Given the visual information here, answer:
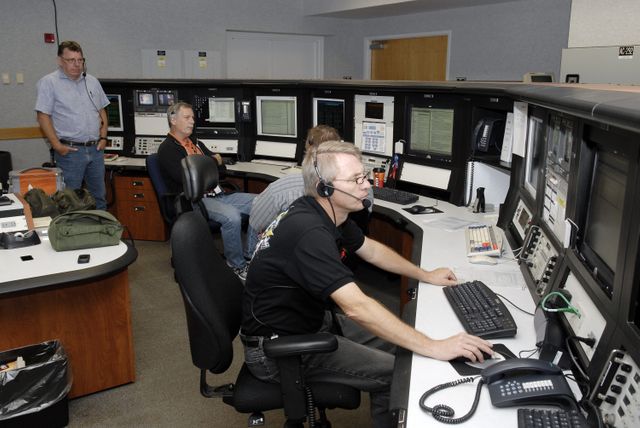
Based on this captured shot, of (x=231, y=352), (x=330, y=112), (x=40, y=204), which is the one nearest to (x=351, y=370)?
(x=231, y=352)

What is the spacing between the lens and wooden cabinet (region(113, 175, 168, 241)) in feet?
15.5

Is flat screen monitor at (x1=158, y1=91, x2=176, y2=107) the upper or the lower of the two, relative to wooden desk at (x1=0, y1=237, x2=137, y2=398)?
upper

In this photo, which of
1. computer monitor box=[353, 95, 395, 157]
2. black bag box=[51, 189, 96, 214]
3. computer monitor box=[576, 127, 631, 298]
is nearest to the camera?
computer monitor box=[576, 127, 631, 298]

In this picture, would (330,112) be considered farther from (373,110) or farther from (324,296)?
(324,296)

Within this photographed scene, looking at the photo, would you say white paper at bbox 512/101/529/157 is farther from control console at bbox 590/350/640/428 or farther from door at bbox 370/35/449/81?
door at bbox 370/35/449/81

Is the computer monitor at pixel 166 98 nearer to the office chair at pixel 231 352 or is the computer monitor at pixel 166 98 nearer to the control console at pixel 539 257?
the office chair at pixel 231 352

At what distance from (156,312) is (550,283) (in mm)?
2384

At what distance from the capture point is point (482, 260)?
232 cm

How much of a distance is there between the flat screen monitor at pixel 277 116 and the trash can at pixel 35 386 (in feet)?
8.94

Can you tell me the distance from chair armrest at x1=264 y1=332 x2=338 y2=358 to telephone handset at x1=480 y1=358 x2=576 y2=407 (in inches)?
17.0

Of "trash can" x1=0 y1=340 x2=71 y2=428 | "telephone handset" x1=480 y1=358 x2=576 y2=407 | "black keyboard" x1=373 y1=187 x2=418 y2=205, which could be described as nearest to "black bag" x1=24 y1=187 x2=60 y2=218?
"trash can" x1=0 y1=340 x2=71 y2=428

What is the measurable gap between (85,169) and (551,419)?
4074 mm

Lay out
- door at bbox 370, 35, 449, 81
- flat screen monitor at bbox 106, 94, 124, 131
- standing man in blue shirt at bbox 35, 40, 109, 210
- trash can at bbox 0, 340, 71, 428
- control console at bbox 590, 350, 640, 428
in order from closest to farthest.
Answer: control console at bbox 590, 350, 640, 428 < trash can at bbox 0, 340, 71, 428 < standing man in blue shirt at bbox 35, 40, 109, 210 < flat screen monitor at bbox 106, 94, 124, 131 < door at bbox 370, 35, 449, 81

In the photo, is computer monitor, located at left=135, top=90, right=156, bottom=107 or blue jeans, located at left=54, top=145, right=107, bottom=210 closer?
blue jeans, located at left=54, top=145, right=107, bottom=210
